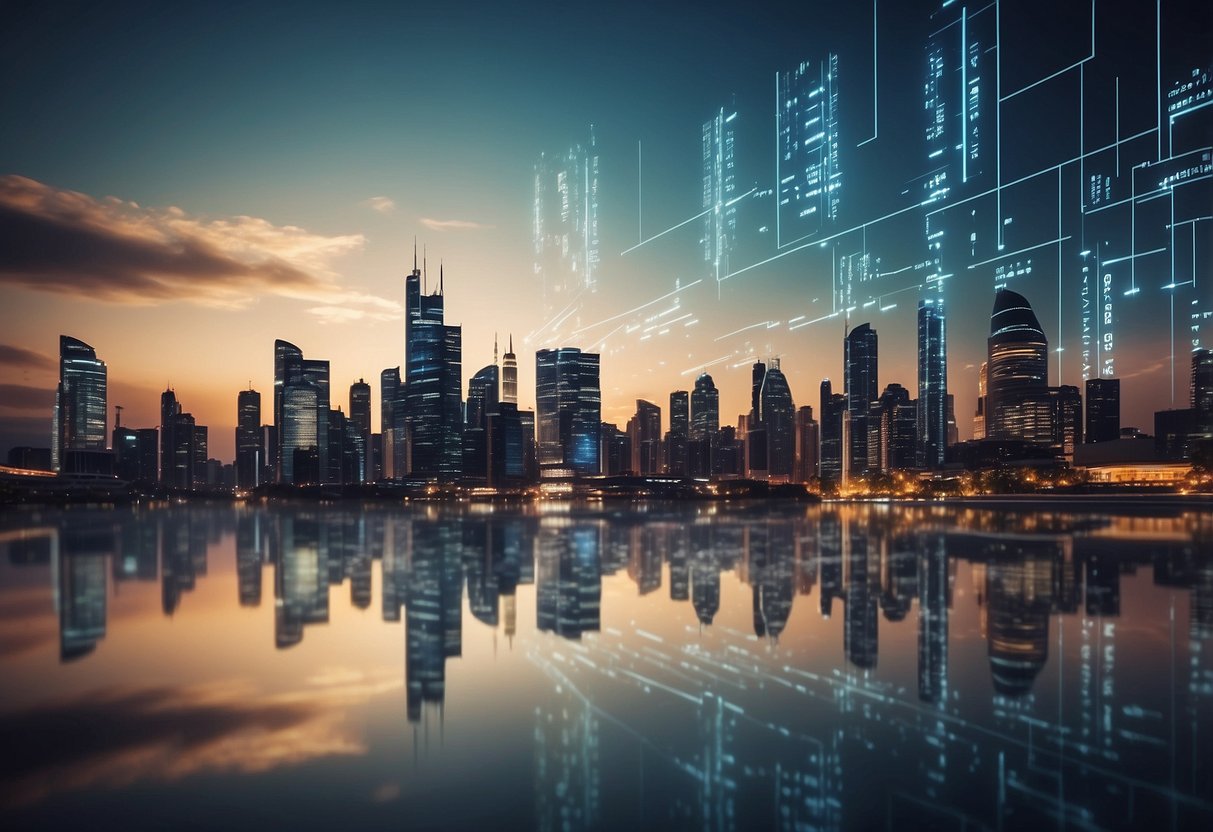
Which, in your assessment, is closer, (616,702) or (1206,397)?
(616,702)

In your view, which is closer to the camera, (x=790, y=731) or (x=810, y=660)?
(x=790, y=731)

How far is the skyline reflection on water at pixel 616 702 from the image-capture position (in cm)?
948

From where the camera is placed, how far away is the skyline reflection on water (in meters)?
9.48

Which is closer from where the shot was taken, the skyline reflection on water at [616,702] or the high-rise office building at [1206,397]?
the skyline reflection on water at [616,702]

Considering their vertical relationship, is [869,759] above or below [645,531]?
above

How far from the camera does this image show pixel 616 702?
13352 millimetres

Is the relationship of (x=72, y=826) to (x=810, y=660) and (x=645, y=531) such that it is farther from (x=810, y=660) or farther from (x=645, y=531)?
(x=645, y=531)

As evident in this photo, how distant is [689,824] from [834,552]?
33087 mm

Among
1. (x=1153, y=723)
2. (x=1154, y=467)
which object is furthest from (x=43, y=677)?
(x=1154, y=467)

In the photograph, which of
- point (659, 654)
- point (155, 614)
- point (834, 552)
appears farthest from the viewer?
point (834, 552)

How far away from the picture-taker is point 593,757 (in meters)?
10.9

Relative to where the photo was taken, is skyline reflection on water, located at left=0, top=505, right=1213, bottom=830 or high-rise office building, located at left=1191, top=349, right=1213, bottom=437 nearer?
skyline reflection on water, located at left=0, top=505, right=1213, bottom=830

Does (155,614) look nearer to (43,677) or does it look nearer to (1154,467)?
(43,677)

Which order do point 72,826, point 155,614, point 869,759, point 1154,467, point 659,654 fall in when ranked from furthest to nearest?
point 1154,467 → point 155,614 → point 659,654 → point 869,759 → point 72,826
